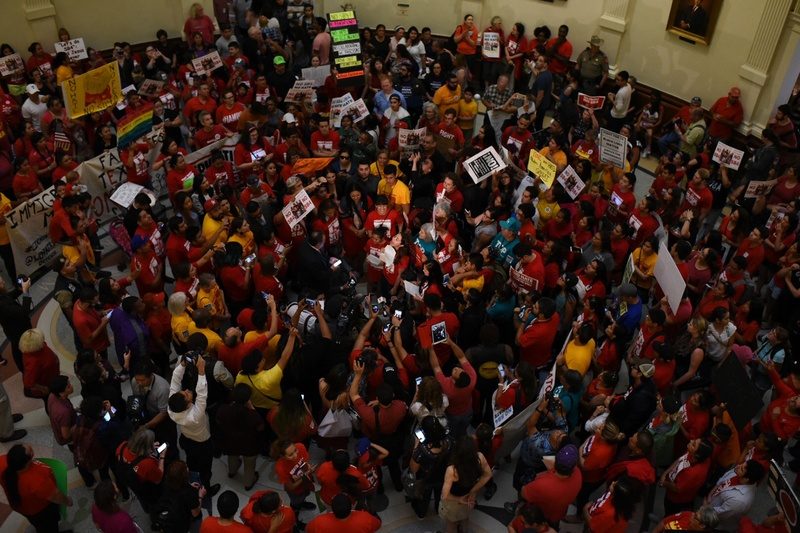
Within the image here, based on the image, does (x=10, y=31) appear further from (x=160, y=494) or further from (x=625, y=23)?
(x=625, y=23)

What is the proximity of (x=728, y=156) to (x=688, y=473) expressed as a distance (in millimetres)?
5762

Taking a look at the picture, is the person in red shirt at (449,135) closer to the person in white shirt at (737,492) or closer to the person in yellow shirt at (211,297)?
the person in yellow shirt at (211,297)

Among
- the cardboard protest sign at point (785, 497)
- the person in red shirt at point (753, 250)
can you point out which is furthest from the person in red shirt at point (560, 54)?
the cardboard protest sign at point (785, 497)

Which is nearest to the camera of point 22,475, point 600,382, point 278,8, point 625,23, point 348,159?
point 22,475

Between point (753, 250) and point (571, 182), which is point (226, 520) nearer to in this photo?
point (571, 182)

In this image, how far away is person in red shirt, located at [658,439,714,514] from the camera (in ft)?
18.1

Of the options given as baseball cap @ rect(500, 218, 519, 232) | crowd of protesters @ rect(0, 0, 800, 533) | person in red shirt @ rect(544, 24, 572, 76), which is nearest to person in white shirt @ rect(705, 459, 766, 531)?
crowd of protesters @ rect(0, 0, 800, 533)

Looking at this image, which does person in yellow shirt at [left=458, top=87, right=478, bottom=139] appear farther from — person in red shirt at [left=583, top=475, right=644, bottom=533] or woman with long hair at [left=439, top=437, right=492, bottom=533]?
person in red shirt at [left=583, top=475, right=644, bottom=533]

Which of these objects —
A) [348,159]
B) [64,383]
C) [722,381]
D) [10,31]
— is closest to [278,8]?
[10,31]

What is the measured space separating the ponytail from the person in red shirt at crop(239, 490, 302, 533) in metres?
1.88

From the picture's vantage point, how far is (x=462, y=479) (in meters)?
5.44

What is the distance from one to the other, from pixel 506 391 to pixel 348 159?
15.7ft

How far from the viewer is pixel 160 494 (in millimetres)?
6055

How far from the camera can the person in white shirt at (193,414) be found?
576 cm
